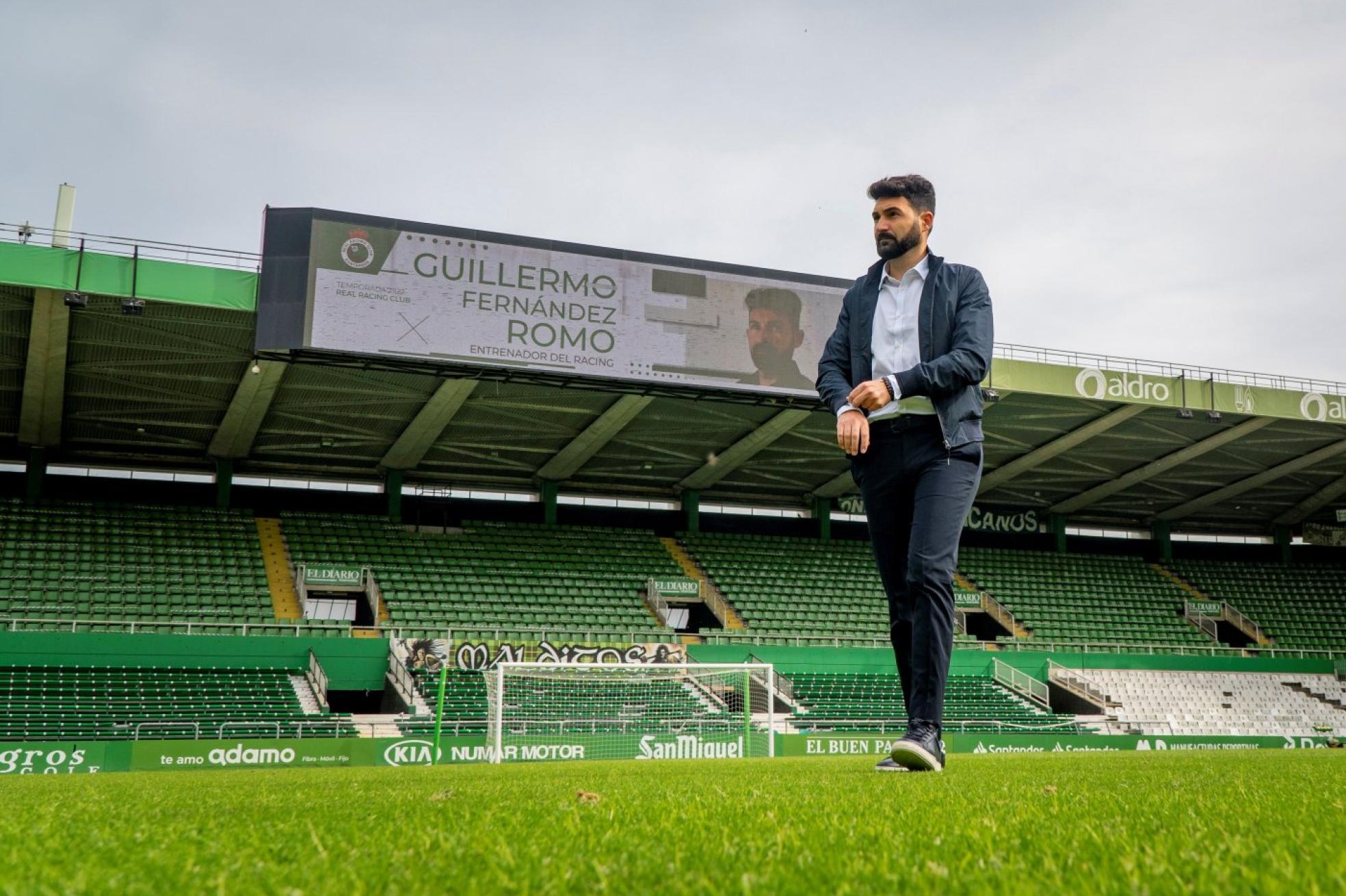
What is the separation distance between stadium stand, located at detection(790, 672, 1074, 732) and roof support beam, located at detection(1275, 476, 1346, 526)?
53.9 feet

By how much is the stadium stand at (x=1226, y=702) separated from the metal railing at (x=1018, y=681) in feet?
6.13

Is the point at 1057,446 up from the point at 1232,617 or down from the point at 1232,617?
up

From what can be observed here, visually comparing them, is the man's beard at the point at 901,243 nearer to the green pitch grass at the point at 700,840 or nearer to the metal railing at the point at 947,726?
the green pitch grass at the point at 700,840

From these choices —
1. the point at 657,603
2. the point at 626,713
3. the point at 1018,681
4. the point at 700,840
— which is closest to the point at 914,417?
the point at 700,840

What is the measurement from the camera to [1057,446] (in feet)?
95.9

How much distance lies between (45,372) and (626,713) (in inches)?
539

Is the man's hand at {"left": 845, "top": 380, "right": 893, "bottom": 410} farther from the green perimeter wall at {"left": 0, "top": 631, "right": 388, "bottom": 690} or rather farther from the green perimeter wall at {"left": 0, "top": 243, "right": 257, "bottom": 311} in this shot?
the green perimeter wall at {"left": 0, "top": 631, "right": 388, "bottom": 690}

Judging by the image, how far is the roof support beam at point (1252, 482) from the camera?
3112 cm

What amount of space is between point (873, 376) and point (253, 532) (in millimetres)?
25042

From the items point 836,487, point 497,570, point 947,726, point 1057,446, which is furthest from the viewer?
point 836,487

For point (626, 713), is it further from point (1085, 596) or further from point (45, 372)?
point (1085, 596)

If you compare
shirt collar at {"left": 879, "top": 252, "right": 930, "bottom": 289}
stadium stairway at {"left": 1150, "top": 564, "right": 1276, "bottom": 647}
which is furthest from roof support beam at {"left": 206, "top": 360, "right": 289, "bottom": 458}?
stadium stairway at {"left": 1150, "top": 564, "right": 1276, "bottom": 647}

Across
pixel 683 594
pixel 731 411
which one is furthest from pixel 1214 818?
pixel 683 594

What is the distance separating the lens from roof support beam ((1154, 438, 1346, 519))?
102 feet
